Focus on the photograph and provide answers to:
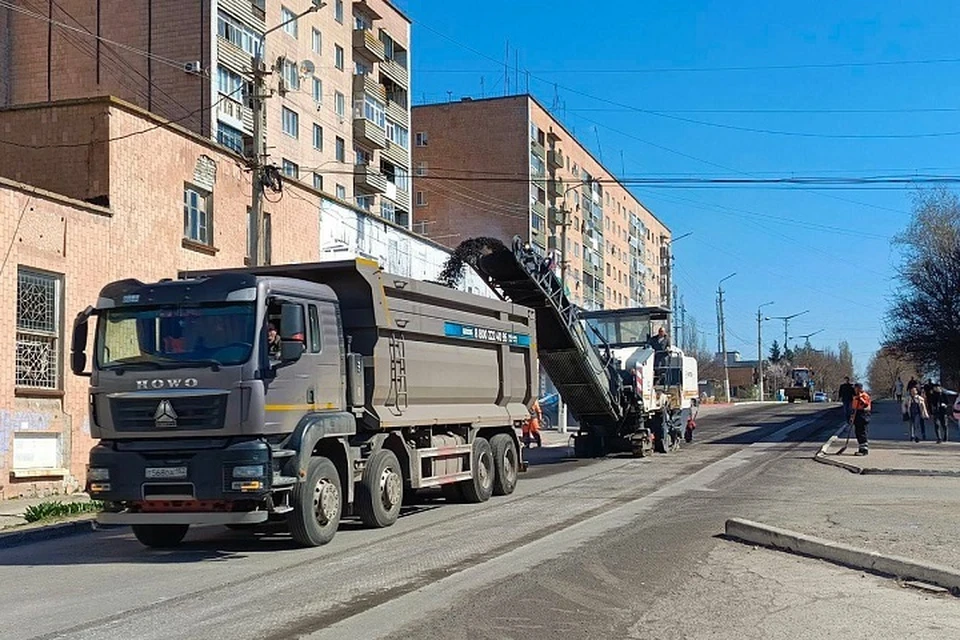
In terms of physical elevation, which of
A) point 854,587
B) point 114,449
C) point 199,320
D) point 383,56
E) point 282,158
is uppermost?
point 383,56

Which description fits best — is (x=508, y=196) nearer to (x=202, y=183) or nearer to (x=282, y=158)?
(x=282, y=158)

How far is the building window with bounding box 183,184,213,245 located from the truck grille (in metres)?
11.9

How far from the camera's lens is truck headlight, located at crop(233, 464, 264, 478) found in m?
11.2

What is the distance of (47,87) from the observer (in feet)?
148

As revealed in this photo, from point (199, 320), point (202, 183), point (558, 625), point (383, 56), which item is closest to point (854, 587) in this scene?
point (558, 625)

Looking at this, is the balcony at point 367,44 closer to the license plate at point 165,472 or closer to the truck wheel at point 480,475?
the truck wheel at point 480,475

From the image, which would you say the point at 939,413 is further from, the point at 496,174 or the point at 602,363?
the point at 496,174

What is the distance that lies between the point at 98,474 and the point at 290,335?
2572 millimetres

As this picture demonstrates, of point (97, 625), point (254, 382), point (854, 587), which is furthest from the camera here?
point (254, 382)

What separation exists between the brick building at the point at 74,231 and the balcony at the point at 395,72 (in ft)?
118

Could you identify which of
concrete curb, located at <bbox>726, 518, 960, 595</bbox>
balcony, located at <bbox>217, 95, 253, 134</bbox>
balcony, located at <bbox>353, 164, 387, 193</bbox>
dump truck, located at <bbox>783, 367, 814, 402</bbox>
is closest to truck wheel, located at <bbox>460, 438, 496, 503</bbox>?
concrete curb, located at <bbox>726, 518, 960, 595</bbox>

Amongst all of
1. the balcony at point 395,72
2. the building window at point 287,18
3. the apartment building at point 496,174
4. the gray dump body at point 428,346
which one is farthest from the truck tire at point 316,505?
the apartment building at point 496,174

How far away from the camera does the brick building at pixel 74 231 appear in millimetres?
18516

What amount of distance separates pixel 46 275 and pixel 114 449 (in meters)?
8.58
